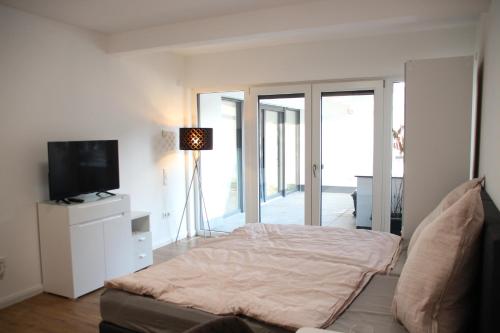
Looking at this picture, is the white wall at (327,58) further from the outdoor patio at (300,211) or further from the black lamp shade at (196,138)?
the outdoor patio at (300,211)

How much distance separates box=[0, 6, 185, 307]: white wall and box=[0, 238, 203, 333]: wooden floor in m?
0.18

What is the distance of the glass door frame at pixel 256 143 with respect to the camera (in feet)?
16.1

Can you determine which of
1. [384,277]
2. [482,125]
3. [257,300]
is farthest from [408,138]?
[257,300]

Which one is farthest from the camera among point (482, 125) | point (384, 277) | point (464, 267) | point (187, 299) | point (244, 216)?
point (244, 216)

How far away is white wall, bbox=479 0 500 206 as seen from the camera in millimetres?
2084

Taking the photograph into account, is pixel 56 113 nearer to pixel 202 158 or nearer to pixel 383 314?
pixel 202 158

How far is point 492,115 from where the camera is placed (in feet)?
7.43

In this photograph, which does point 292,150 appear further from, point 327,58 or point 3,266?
point 3,266

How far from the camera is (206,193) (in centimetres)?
582

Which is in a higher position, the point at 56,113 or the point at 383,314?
the point at 56,113

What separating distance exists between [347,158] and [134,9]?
2918mm

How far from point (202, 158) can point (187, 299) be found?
3.76m

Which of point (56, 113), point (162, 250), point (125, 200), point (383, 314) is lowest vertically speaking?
point (162, 250)

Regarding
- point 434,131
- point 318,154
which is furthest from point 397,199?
point 434,131
